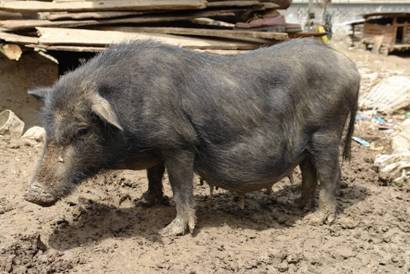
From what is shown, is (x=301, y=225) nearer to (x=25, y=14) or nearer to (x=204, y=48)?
(x=204, y=48)

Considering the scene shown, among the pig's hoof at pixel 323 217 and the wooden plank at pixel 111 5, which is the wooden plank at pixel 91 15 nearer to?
the wooden plank at pixel 111 5

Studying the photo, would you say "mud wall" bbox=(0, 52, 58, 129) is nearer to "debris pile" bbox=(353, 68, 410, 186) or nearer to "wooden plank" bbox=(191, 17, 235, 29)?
"wooden plank" bbox=(191, 17, 235, 29)

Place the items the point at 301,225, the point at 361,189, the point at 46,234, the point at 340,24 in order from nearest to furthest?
the point at 46,234
the point at 301,225
the point at 361,189
the point at 340,24

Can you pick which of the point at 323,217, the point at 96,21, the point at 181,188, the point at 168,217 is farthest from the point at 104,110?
the point at 96,21

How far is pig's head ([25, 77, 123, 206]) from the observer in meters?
4.14

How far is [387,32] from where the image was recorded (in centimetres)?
1728

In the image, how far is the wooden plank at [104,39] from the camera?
6492mm

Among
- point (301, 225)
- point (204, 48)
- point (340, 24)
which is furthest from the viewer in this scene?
point (340, 24)

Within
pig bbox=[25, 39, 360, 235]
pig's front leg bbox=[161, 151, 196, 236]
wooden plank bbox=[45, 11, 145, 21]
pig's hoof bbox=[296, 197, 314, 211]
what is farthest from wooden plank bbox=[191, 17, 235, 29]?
pig's front leg bbox=[161, 151, 196, 236]

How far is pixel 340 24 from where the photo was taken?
20.4 meters

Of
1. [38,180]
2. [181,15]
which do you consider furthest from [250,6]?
[38,180]

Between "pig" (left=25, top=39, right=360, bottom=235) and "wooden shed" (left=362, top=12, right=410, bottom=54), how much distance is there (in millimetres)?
13302

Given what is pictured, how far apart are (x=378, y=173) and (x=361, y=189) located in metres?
0.62

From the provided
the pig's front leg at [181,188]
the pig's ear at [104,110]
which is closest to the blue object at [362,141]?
the pig's front leg at [181,188]
